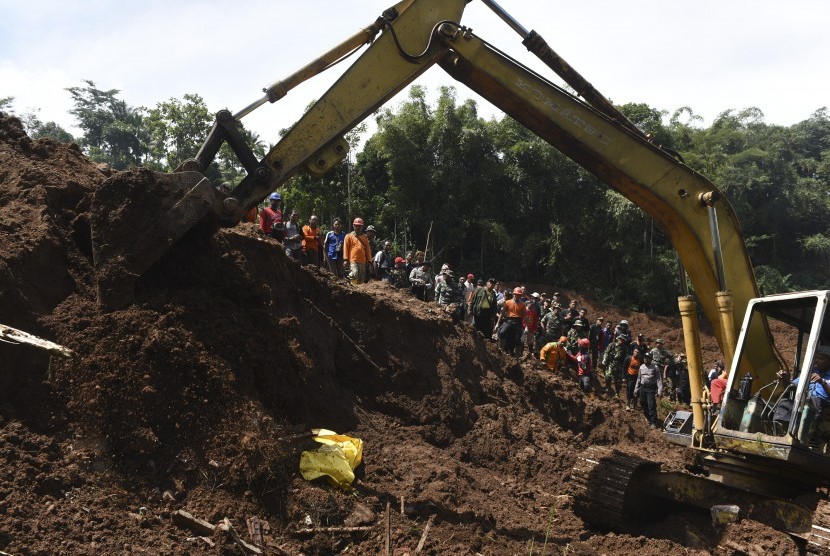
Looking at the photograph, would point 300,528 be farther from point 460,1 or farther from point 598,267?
point 598,267

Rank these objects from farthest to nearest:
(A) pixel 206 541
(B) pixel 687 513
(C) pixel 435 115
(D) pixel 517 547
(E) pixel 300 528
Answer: (C) pixel 435 115 → (B) pixel 687 513 → (D) pixel 517 547 → (E) pixel 300 528 → (A) pixel 206 541

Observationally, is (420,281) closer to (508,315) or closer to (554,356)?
(508,315)

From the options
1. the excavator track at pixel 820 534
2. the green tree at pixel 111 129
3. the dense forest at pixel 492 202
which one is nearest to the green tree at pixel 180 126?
the dense forest at pixel 492 202

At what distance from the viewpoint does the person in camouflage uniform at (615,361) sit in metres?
18.1

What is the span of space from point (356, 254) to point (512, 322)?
14.5ft

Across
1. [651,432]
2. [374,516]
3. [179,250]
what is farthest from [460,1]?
[651,432]

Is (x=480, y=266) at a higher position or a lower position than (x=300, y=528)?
higher

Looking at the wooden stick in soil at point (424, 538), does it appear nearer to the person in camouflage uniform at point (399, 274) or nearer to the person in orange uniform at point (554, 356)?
the person in orange uniform at point (554, 356)

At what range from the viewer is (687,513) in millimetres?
7812

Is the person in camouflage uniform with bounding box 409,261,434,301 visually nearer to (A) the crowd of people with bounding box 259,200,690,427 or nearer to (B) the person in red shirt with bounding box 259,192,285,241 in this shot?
(A) the crowd of people with bounding box 259,200,690,427

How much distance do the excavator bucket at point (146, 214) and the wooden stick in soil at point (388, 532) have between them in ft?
10.6

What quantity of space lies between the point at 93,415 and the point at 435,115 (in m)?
26.6

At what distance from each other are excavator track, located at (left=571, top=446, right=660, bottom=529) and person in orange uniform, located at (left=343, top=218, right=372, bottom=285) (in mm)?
6133

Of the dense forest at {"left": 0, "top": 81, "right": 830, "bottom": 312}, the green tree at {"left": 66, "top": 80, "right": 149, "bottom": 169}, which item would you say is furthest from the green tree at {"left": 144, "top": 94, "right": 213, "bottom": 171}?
the green tree at {"left": 66, "top": 80, "right": 149, "bottom": 169}
